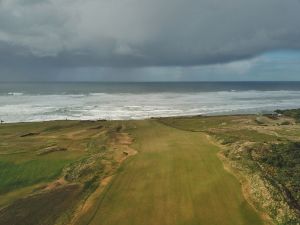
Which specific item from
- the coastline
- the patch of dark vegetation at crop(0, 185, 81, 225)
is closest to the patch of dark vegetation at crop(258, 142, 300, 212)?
the coastline

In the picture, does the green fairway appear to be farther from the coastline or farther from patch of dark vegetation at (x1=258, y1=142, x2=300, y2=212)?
patch of dark vegetation at (x1=258, y1=142, x2=300, y2=212)

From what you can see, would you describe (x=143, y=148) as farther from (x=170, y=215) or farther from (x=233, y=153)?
(x=170, y=215)

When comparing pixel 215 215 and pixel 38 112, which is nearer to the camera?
pixel 215 215

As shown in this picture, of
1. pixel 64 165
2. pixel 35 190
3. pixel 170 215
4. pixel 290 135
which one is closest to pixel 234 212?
pixel 170 215

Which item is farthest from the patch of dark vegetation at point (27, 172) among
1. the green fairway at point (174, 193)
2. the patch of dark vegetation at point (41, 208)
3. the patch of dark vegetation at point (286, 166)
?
→ the patch of dark vegetation at point (286, 166)

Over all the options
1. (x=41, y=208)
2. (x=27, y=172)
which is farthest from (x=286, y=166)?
(x=27, y=172)

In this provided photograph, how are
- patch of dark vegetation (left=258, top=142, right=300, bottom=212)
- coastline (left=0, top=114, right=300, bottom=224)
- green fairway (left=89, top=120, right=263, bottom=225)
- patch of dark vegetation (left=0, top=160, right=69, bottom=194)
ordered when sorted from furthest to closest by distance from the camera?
patch of dark vegetation (left=0, top=160, right=69, bottom=194) → coastline (left=0, top=114, right=300, bottom=224) → patch of dark vegetation (left=258, top=142, right=300, bottom=212) → green fairway (left=89, top=120, right=263, bottom=225)

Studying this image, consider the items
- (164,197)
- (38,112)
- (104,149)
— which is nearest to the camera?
(164,197)
